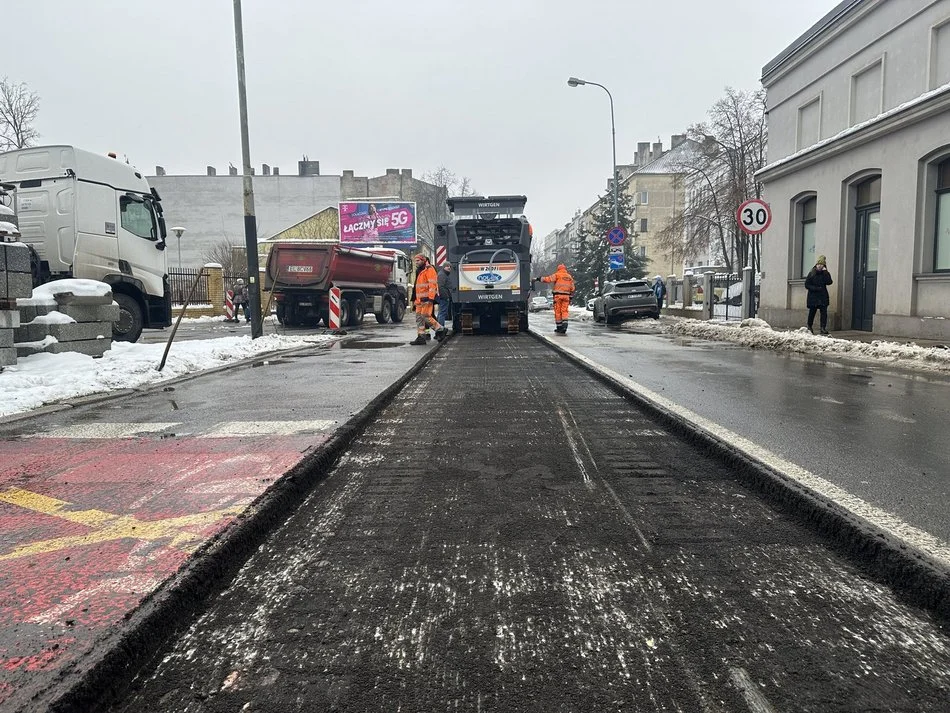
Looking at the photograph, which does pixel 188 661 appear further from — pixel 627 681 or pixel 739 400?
pixel 739 400

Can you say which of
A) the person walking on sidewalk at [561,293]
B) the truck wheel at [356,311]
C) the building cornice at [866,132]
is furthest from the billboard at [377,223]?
the building cornice at [866,132]

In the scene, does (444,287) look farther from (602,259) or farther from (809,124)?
(602,259)

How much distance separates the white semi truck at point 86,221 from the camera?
41.4 feet

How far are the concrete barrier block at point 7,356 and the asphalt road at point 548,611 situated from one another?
614 centimetres

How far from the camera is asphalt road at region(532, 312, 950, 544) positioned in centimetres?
398

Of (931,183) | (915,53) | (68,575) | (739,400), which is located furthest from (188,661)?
(915,53)

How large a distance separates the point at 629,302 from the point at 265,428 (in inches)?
760

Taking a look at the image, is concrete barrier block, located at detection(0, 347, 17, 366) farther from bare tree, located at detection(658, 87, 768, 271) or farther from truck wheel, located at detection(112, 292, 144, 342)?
bare tree, located at detection(658, 87, 768, 271)

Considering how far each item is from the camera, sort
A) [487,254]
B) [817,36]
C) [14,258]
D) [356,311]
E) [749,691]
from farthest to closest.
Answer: [356,311] → [487,254] → [817,36] → [14,258] → [749,691]

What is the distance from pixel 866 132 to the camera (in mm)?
15102

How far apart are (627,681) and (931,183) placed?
15.0 m

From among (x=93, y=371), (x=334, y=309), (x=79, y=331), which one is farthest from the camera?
(x=334, y=309)

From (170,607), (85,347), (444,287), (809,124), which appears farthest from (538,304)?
(170,607)

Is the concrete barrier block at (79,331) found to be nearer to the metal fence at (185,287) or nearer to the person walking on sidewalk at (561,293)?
the person walking on sidewalk at (561,293)
